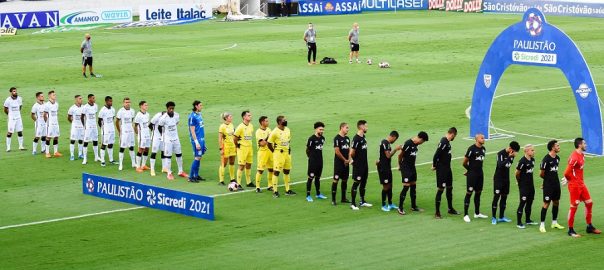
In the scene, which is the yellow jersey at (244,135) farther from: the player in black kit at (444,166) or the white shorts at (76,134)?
the white shorts at (76,134)

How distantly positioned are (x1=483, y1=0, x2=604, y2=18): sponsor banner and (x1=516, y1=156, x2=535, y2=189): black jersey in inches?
2187

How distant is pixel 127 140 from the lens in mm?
31656

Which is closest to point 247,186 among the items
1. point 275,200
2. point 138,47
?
point 275,200

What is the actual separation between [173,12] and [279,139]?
51.8 meters

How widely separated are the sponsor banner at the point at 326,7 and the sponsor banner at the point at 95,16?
45.4ft

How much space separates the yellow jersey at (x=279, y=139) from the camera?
90.5ft

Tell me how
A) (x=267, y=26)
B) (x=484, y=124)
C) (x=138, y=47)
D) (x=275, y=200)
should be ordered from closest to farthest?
Result: (x=275, y=200) → (x=484, y=124) → (x=138, y=47) → (x=267, y=26)

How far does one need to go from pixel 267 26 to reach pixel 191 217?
50.6m

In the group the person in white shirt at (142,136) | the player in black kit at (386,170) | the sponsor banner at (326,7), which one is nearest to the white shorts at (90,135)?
the person in white shirt at (142,136)

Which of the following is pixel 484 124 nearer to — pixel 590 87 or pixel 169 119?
pixel 590 87

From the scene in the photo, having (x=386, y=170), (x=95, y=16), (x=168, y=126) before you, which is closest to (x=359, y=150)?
(x=386, y=170)

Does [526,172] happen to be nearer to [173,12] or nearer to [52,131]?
[52,131]

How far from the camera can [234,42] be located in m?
64.6

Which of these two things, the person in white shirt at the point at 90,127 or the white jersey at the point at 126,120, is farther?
the person in white shirt at the point at 90,127
